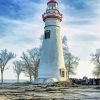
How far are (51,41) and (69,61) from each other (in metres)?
22.6

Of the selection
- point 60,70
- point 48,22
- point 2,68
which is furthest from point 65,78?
point 2,68

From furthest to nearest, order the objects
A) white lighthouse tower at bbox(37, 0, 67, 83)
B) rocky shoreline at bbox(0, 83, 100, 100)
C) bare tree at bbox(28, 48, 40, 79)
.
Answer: bare tree at bbox(28, 48, 40, 79)
white lighthouse tower at bbox(37, 0, 67, 83)
rocky shoreline at bbox(0, 83, 100, 100)

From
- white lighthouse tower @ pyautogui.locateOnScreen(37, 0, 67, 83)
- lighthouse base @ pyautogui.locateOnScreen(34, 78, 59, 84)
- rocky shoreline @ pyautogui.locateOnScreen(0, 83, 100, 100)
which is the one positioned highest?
white lighthouse tower @ pyautogui.locateOnScreen(37, 0, 67, 83)

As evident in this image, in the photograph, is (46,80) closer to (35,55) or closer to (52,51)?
(52,51)

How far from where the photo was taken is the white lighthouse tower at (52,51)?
159ft

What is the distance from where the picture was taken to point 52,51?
4916 cm

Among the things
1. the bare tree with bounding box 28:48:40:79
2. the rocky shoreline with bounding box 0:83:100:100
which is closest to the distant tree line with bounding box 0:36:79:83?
the bare tree with bounding box 28:48:40:79

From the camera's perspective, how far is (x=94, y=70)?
8838 cm

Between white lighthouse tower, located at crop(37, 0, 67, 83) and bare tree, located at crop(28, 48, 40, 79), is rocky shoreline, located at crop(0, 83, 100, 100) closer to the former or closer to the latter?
white lighthouse tower, located at crop(37, 0, 67, 83)

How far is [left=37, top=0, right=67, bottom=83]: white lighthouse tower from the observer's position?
48.4 meters

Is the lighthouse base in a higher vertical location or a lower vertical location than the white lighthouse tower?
lower

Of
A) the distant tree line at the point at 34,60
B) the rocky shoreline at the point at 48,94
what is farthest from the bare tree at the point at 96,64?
the rocky shoreline at the point at 48,94

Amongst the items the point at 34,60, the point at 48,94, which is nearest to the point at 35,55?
the point at 34,60

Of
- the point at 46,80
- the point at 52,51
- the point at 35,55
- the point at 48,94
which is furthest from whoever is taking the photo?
the point at 35,55
